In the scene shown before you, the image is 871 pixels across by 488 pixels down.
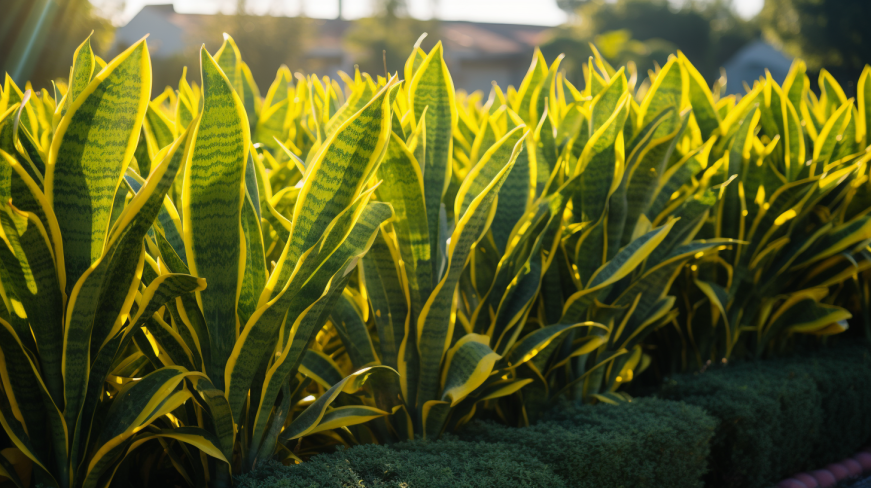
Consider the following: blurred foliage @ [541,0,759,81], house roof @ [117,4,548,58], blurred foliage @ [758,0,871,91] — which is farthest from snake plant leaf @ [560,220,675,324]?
blurred foliage @ [541,0,759,81]

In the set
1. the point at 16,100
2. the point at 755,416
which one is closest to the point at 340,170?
the point at 16,100

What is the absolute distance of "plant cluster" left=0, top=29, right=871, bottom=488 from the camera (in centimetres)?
91

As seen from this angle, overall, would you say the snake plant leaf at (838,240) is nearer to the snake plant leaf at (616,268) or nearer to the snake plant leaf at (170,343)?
the snake plant leaf at (616,268)

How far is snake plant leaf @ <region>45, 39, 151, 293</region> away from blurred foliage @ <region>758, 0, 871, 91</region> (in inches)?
1007

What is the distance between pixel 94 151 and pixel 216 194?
0.55 feet

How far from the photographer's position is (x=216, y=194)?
942 millimetres

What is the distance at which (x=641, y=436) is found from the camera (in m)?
1.30

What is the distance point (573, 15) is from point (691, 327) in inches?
1629

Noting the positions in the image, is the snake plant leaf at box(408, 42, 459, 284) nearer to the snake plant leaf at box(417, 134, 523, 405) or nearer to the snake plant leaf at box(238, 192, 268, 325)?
the snake plant leaf at box(417, 134, 523, 405)

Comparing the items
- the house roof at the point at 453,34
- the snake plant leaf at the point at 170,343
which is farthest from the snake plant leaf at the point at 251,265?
the house roof at the point at 453,34

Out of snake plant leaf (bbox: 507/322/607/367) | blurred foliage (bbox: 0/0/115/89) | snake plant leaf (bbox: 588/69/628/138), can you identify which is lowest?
snake plant leaf (bbox: 507/322/607/367)

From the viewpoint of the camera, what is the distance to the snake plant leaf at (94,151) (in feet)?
2.75

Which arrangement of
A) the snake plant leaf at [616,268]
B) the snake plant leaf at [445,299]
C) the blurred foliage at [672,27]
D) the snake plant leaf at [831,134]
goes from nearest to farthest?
1. the snake plant leaf at [445,299]
2. the snake plant leaf at [616,268]
3. the snake plant leaf at [831,134]
4. the blurred foliage at [672,27]

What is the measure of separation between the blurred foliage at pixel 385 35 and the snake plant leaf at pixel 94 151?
71.8 ft
